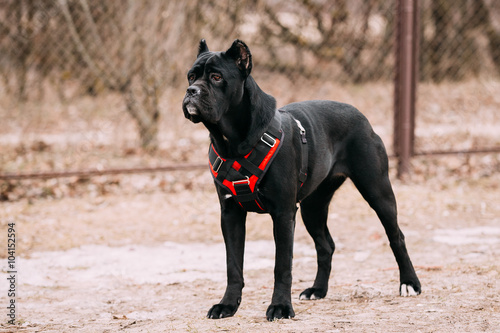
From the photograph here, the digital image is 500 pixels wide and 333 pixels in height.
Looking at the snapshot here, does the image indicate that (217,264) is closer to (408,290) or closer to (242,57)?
(408,290)

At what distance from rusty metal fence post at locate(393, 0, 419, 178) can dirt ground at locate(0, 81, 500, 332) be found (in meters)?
0.42

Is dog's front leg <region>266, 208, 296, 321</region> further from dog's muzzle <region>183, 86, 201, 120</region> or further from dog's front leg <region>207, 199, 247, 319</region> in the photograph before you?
dog's muzzle <region>183, 86, 201, 120</region>

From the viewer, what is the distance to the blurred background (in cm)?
801

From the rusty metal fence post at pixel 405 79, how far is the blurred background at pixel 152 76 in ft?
0.39

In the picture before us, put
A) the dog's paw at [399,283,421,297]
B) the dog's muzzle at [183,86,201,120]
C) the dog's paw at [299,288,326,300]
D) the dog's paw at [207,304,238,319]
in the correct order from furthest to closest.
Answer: the dog's paw at [299,288,326,300]
the dog's paw at [399,283,421,297]
the dog's paw at [207,304,238,319]
the dog's muzzle at [183,86,201,120]

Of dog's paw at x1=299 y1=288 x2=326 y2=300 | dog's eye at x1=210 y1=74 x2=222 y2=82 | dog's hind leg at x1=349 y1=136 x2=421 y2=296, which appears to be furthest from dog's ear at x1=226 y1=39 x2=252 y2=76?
dog's paw at x1=299 y1=288 x2=326 y2=300

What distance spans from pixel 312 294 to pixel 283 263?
0.59 meters

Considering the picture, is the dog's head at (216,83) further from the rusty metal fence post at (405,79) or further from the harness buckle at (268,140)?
the rusty metal fence post at (405,79)

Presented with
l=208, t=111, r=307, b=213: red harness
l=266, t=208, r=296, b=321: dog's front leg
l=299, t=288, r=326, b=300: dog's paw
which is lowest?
l=299, t=288, r=326, b=300: dog's paw

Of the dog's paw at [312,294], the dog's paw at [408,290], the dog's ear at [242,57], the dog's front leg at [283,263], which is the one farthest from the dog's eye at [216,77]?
the dog's paw at [408,290]

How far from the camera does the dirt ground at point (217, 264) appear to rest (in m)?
3.26

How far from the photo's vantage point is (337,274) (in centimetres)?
443

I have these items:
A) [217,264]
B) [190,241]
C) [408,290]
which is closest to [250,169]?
[408,290]

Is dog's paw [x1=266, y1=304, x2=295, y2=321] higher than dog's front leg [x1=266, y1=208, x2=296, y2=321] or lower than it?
lower
